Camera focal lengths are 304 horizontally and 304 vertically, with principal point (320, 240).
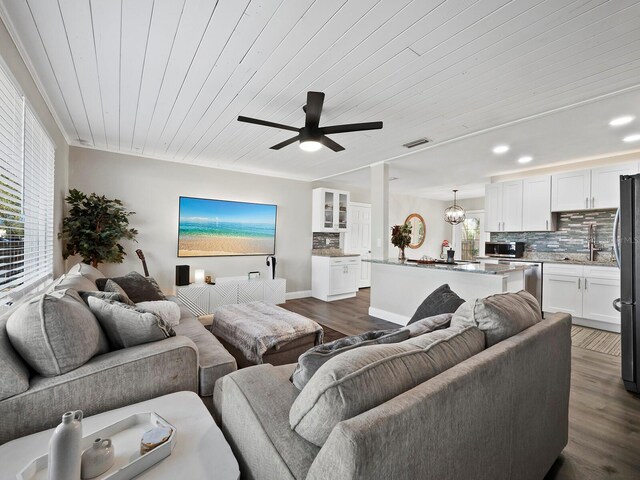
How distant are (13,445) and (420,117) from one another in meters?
3.39

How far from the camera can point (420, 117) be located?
2982 millimetres

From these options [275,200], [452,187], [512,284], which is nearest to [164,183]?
[275,200]

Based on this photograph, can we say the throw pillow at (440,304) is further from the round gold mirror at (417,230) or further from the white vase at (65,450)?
the round gold mirror at (417,230)

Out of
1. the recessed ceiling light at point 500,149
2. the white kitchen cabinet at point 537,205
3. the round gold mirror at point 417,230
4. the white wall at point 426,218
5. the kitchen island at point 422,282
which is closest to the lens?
the kitchen island at point 422,282

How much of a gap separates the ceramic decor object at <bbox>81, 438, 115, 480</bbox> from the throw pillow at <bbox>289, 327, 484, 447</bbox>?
55cm

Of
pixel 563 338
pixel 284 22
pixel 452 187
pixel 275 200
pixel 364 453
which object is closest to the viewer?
pixel 364 453

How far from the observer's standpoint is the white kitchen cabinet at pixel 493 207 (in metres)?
5.52

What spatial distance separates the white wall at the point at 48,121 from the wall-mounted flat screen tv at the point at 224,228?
145cm

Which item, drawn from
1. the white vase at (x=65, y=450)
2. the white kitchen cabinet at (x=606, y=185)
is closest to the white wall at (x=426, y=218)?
the white kitchen cabinet at (x=606, y=185)

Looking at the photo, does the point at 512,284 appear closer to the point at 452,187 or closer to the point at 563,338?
the point at 563,338

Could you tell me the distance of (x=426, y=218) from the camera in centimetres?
854

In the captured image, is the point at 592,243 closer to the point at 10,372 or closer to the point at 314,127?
the point at 314,127

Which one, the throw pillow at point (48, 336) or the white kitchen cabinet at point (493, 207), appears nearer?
the throw pillow at point (48, 336)

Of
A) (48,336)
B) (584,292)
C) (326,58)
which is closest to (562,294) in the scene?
(584,292)
